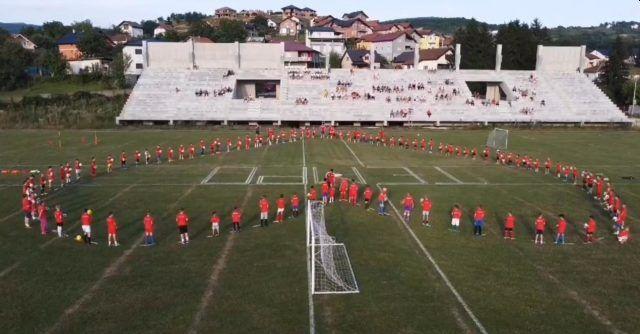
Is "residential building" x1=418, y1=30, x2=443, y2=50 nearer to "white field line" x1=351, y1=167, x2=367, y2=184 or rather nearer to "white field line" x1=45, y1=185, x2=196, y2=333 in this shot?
"white field line" x1=351, y1=167, x2=367, y2=184

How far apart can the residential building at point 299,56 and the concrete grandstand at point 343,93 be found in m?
33.5

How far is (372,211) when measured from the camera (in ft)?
68.9

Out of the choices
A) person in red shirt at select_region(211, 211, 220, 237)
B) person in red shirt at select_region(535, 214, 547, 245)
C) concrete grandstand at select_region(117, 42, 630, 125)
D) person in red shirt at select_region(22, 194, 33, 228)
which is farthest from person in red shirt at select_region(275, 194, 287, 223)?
concrete grandstand at select_region(117, 42, 630, 125)

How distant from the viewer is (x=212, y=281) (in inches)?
527

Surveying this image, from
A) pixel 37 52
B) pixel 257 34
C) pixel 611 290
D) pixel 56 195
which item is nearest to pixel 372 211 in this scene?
pixel 611 290

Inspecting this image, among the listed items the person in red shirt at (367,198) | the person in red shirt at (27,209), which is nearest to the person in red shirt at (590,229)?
the person in red shirt at (367,198)

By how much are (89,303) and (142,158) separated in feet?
79.8

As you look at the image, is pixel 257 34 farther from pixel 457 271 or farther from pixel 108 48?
pixel 457 271

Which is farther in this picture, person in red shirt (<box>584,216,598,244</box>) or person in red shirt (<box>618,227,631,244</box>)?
person in red shirt (<box>618,227,631,244</box>)

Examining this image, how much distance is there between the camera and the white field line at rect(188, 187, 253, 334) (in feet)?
36.4

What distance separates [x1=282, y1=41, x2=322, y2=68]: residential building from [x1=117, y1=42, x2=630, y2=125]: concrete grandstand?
110 ft

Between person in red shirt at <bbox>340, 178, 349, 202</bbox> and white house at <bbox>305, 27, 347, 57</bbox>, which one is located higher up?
white house at <bbox>305, 27, 347, 57</bbox>

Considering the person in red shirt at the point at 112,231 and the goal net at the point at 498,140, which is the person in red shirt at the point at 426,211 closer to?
the person in red shirt at the point at 112,231

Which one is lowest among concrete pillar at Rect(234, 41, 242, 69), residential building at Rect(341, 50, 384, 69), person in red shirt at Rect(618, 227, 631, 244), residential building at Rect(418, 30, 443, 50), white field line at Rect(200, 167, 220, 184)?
person in red shirt at Rect(618, 227, 631, 244)
